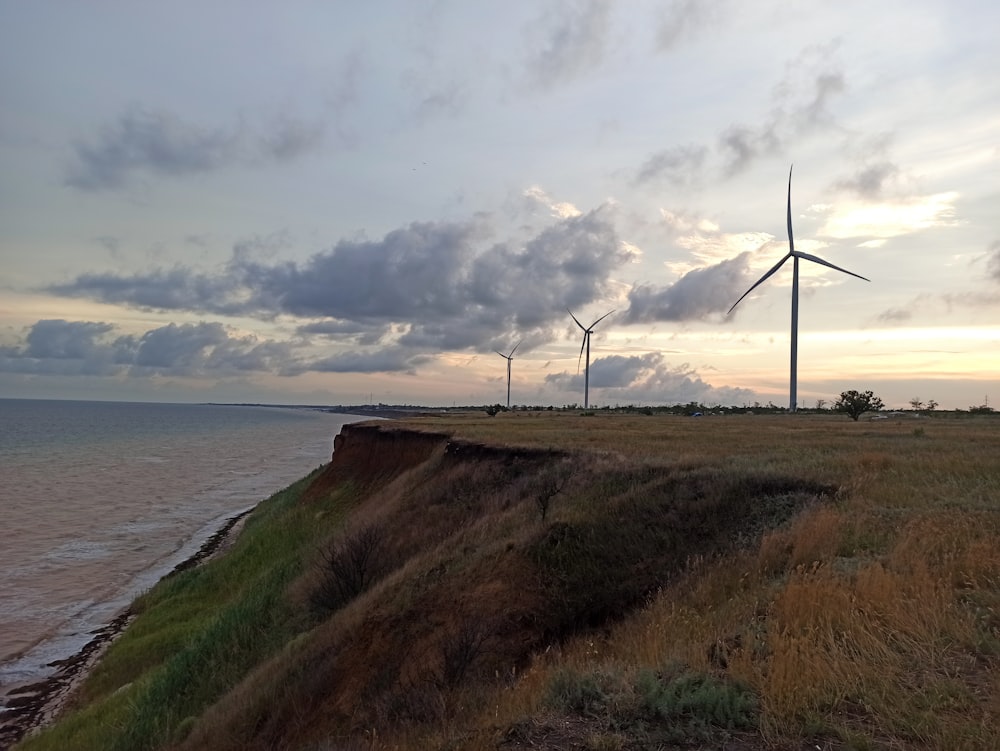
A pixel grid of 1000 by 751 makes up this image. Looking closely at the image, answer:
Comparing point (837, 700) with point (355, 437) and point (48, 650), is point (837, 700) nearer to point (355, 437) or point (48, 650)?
point (48, 650)

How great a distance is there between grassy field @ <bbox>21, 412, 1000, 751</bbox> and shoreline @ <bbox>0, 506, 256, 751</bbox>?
654 mm

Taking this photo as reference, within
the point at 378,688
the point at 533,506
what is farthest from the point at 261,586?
the point at 378,688

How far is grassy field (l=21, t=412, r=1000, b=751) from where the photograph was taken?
20.6 ft

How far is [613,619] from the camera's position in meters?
12.1

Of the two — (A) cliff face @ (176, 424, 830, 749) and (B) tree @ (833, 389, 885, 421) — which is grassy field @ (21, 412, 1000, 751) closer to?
(A) cliff face @ (176, 424, 830, 749)

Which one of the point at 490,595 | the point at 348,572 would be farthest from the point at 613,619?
the point at 348,572

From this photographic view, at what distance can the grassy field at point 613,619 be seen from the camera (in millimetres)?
6270

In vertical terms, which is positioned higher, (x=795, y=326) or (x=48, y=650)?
(x=795, y=326)

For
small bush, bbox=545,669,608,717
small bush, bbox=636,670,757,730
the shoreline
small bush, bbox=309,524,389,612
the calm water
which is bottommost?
the shoreline

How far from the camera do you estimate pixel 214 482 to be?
2596 inches

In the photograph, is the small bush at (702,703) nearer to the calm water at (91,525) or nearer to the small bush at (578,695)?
the small bush at (578,695)

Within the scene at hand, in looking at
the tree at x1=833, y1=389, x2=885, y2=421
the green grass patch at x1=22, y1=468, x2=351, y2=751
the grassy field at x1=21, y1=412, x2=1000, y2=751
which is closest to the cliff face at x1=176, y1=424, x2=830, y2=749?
the grassy field at x1=21, y1=412, x2=1000, y2=751

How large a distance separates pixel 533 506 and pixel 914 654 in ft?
41.6

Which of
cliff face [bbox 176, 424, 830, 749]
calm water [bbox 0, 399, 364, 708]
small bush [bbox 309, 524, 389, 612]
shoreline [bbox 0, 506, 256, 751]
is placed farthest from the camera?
calm water [bbox 0, 399, 364, 708]
